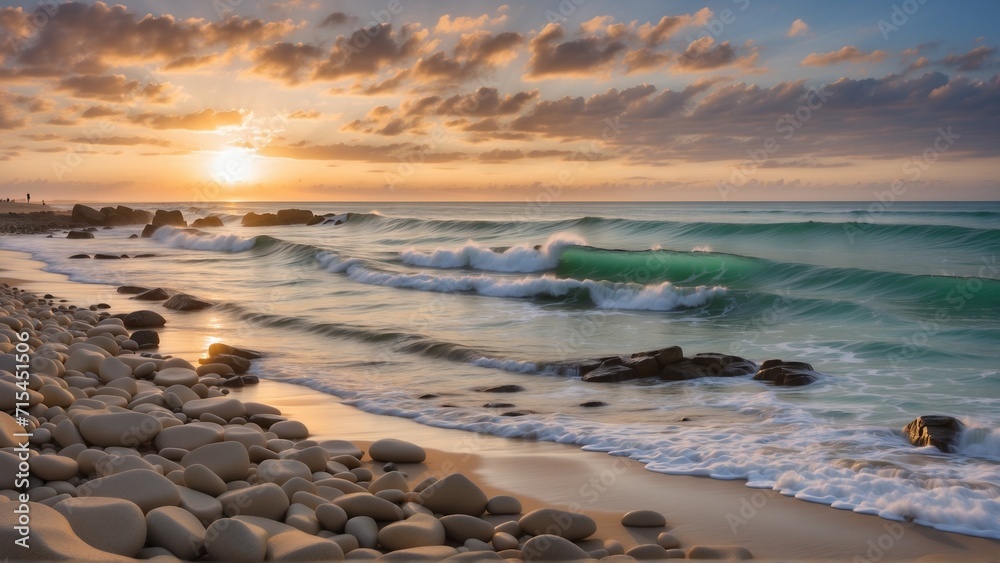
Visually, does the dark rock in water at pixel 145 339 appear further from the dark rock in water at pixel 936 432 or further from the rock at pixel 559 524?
the dark rock in water at pixel 936 432

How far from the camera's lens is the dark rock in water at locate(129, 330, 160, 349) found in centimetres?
1081

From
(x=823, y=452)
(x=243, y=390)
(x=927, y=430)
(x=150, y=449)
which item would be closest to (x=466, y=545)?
(x=150, y=449)

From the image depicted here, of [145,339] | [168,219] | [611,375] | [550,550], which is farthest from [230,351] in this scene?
[168,219]

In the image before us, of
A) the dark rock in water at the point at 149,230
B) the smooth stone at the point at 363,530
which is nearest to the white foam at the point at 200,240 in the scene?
the dark rock in water at the point at 149,230

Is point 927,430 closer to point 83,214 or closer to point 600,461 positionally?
point 600,461

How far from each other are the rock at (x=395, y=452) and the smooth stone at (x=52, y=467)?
7.37 feet

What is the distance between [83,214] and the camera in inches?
2133

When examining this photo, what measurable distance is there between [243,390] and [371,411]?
1.87 m

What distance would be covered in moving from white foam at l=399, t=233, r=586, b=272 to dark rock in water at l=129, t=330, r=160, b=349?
1387 cm

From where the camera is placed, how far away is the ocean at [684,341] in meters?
5.98

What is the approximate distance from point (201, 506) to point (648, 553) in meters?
2.51

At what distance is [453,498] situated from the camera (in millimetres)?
4633

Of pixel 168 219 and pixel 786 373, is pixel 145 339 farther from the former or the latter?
pixel 168 219

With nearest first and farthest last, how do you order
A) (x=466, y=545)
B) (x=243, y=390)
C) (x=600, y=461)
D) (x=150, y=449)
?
1. (x=466, y=545)
2. (x=150, y=449)
3. (x=600, y=461)
4. (x=243, y=390)
